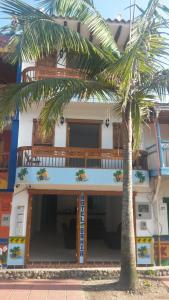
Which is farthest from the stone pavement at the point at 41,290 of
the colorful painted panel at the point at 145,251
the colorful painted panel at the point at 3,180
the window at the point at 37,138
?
the window at the point at 37,138

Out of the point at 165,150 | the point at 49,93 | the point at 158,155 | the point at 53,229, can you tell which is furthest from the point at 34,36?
the point at 53,229

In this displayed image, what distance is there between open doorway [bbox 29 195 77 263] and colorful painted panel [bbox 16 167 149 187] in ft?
9.63

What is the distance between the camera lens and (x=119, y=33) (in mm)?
12000

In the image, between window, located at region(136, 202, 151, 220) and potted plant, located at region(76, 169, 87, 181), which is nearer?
potted plant, located at region(76, 169, 87, 181)

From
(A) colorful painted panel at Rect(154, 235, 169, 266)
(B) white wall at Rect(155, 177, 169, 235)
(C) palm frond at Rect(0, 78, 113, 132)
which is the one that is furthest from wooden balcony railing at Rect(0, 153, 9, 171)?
(A) colorful painted panel at Rect(154, 235, 169, 266)

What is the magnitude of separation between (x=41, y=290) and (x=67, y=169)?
4.07 metres

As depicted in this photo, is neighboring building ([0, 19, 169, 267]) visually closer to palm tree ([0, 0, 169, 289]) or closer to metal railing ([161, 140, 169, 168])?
metal railing ([161, 140, 169, 168])

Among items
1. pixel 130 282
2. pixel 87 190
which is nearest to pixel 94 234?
pixel 87 190

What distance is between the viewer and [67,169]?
10.7 metres

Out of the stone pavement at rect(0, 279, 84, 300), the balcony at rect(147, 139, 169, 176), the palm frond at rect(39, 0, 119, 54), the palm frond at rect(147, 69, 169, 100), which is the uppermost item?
the palm frond at rect(39, 0, 119, 54)

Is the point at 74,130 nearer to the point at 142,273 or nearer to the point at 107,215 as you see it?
the point at 107,215

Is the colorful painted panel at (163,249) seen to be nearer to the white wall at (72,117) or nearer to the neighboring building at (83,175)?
the neighboring building at (83,175)

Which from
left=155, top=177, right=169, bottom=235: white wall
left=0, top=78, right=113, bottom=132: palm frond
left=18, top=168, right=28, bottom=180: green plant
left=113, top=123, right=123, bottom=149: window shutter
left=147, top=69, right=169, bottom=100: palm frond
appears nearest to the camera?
left=0, top=78, right=113, bottom=132: palm frond

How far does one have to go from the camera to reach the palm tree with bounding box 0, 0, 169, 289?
6727 mm
